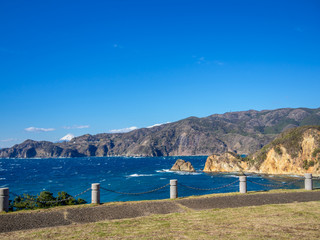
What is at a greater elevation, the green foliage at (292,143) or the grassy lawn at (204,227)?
the green foliage at (292,143)

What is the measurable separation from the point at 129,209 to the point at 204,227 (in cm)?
428

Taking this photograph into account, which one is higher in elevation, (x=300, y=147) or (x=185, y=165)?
(x=300, y=147)

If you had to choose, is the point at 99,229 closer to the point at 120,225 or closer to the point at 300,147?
the point at 120,225

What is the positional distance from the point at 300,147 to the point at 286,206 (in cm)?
6535

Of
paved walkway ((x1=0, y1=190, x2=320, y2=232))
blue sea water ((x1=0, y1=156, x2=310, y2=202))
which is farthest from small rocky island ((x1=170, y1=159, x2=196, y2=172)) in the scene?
paved walkway ((x1=0, y1=190, x2=320, y2=232))

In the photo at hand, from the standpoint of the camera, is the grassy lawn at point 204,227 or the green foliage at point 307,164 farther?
the green foliage at point 307,164

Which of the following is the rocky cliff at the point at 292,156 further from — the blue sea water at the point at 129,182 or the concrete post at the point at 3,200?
the concrete post at the point at 3,200

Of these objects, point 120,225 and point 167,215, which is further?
point 167,215

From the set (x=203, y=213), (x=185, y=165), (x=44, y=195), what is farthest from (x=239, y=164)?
(x=203, y=213)

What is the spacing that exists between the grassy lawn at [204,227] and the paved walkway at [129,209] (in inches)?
32.5

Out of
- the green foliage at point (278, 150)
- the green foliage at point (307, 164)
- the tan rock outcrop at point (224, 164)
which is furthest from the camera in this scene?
the tan rock outcrop at point (224, 164)

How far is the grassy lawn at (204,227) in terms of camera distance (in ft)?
27.1

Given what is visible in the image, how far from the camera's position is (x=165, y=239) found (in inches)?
309

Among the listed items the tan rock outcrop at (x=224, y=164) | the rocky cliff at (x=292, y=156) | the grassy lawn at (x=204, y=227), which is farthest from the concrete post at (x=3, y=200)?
the tan rock outcrop at (x=224, y=164)
